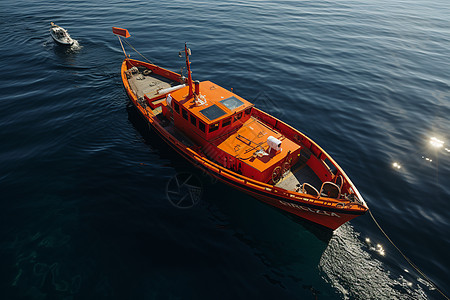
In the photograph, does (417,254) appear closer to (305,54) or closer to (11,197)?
(11,197)

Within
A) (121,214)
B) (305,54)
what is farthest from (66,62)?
(305,54)

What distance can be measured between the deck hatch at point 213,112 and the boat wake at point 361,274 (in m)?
10.2

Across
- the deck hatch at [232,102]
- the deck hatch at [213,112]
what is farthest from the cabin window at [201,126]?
the deck hatch at [232,102]

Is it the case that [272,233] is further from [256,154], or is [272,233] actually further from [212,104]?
[212,104]

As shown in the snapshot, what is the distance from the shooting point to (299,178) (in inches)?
545

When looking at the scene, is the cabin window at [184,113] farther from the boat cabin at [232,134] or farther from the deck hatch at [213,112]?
the deck hatch at [213,112]

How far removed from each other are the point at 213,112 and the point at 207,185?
17.0 ft

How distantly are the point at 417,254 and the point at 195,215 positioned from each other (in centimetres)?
1267

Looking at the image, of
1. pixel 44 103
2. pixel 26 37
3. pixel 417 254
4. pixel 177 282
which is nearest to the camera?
pixel 177 282

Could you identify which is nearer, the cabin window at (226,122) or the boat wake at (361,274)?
the boat wake at (361,274)

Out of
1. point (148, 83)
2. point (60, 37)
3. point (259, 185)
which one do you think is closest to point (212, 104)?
point (259, 185)

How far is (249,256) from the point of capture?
11.3 meters

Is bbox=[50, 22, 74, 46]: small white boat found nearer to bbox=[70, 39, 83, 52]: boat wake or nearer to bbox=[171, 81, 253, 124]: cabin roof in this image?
bbox=[70, 39, 83, 52]: boat wake

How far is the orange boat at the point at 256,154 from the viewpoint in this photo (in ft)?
38.4
